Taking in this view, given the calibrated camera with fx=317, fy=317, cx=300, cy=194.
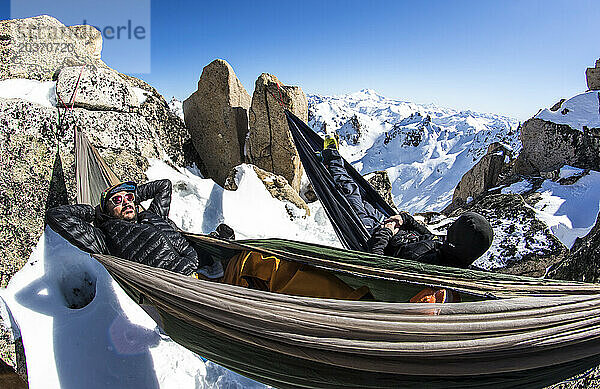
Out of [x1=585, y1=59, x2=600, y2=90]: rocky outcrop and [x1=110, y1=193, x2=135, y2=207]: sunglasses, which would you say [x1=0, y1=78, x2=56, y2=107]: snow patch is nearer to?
[x1=110, y1=193, x2=135, y2=207]: sunglasses

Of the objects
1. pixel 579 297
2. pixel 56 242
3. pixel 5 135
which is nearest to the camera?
pixel 579 297

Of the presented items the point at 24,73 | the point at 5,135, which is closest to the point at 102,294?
the point at 5,135

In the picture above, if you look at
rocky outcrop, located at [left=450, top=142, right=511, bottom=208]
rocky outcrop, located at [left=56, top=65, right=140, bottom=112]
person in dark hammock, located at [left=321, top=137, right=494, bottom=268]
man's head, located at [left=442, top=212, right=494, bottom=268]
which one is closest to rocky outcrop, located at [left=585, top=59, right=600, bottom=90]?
rocky outcrop, located at [left=450, top=142, right=511, bottom=208]

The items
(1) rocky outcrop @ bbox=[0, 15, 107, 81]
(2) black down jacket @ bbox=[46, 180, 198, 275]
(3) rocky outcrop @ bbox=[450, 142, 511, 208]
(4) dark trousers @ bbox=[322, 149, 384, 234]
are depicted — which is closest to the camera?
(2) black down jacket @ bbox=[46, 180, 198, 275]

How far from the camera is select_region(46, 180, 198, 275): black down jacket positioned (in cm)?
182

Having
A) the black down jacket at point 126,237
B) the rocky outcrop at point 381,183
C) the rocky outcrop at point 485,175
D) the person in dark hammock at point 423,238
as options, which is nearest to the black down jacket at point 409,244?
the person in dark hammock at point 423,238

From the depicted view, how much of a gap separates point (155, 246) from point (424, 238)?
165 centimetres

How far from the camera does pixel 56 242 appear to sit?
253cm

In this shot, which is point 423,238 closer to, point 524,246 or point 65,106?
point 524,246

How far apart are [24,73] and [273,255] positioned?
4.00 m

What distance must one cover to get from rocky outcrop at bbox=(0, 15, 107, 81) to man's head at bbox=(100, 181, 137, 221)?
8.71 ft

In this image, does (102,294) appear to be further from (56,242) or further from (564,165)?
(564,165)

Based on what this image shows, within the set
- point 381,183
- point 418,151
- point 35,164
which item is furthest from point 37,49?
point 418,151

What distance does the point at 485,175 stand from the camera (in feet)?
29.3
